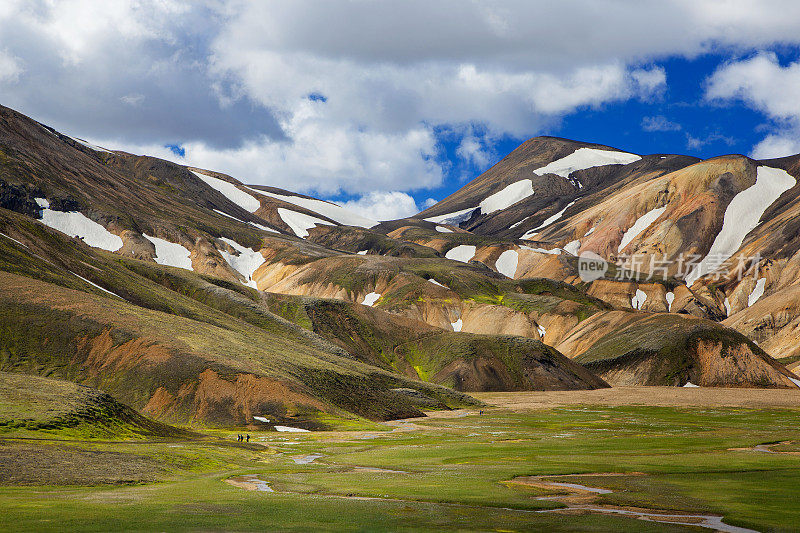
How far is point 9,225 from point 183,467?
88.6 meters

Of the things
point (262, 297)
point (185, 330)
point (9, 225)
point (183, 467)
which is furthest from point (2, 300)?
point (262, 297)

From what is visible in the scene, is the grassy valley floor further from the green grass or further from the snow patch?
the snow patch

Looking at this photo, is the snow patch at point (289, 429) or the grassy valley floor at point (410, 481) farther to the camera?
the snow patch at point (289, 429)

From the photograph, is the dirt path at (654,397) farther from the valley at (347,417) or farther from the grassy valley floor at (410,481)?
the grassy valley floor at (410,481)

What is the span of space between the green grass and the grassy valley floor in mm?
100

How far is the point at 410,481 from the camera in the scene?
129 ft

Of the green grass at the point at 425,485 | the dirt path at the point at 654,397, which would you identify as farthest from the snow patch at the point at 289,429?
the dirt path at the point at 654,397

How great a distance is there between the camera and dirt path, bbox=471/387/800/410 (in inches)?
5007

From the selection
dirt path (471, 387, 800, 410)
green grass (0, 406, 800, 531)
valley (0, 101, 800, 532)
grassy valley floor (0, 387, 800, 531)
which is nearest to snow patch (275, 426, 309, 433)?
valley (0, 101, 800, 532)

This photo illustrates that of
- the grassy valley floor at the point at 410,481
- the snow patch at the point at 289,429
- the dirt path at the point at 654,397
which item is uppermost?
the dirt path at the point at 654,397

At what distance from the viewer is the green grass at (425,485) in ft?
84.7

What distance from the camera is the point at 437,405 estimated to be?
120m

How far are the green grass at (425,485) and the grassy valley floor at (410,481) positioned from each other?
10 cm

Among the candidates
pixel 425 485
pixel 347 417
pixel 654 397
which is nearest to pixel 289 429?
pixel 347 417
